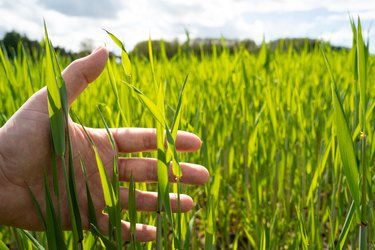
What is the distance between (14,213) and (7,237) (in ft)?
2.03

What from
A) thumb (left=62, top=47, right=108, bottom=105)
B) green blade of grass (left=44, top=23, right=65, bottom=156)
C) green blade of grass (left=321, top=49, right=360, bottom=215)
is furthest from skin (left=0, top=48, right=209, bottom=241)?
green blade of grass (left=321, top=49, right=360, bottom=215)

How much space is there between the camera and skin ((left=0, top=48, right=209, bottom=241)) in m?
0.73

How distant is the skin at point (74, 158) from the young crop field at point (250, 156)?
37 millimetres

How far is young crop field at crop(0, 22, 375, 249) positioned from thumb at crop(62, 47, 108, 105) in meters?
0.05

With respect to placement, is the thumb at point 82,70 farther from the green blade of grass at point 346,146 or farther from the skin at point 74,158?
the green blade of grass at point 346,146

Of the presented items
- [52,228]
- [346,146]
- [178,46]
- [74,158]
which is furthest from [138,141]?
[178,46]

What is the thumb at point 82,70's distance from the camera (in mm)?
740

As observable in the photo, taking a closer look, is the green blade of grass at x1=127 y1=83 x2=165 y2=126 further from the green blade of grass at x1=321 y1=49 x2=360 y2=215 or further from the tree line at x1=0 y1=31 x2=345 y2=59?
the tree line at x1=0 y1=31 x2=345 y2=59

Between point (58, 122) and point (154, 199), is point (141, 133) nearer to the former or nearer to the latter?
point (154, 199)

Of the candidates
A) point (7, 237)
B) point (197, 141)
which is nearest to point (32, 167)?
point (197, 141)

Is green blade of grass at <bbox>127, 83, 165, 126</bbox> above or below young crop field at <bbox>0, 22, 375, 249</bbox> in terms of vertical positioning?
above

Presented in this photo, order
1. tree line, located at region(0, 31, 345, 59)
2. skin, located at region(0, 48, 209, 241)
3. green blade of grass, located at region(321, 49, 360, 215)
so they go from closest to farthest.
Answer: green blade of grass, located at region(321, 49, 360, 215)
skin, located at region(0, 48, 209, 241)
tree line, located at region(0, 31, 345, 59)

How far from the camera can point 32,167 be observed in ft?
2.47

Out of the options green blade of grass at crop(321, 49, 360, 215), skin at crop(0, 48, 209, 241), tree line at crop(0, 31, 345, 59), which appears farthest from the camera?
tree line at crop(0, 31, 345, 59)
